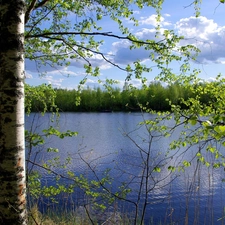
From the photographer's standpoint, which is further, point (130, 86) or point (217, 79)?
point (217, 79)

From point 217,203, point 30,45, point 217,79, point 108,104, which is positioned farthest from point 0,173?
point 108,104

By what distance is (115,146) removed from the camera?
17062mm

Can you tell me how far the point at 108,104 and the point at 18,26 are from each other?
59.6m

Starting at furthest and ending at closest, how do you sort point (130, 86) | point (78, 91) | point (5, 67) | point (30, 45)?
1. point (30, 45)
2. point (78, 91)
3. point (130, 86)
4. point (5, 67)

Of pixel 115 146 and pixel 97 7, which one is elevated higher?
pixel 97 7

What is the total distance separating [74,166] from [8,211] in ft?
A: 33.0

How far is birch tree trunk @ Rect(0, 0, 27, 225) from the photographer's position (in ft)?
5.80

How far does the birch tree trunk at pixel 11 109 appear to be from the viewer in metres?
1.77

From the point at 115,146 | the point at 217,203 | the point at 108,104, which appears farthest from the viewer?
the point at 108,104

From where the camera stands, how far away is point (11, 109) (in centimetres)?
177

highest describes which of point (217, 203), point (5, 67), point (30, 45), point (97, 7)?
point (97, 7)

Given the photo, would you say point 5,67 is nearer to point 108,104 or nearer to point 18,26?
point 18,26

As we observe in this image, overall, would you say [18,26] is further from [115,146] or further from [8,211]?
[115,146]

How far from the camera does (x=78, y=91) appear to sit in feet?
14.0
